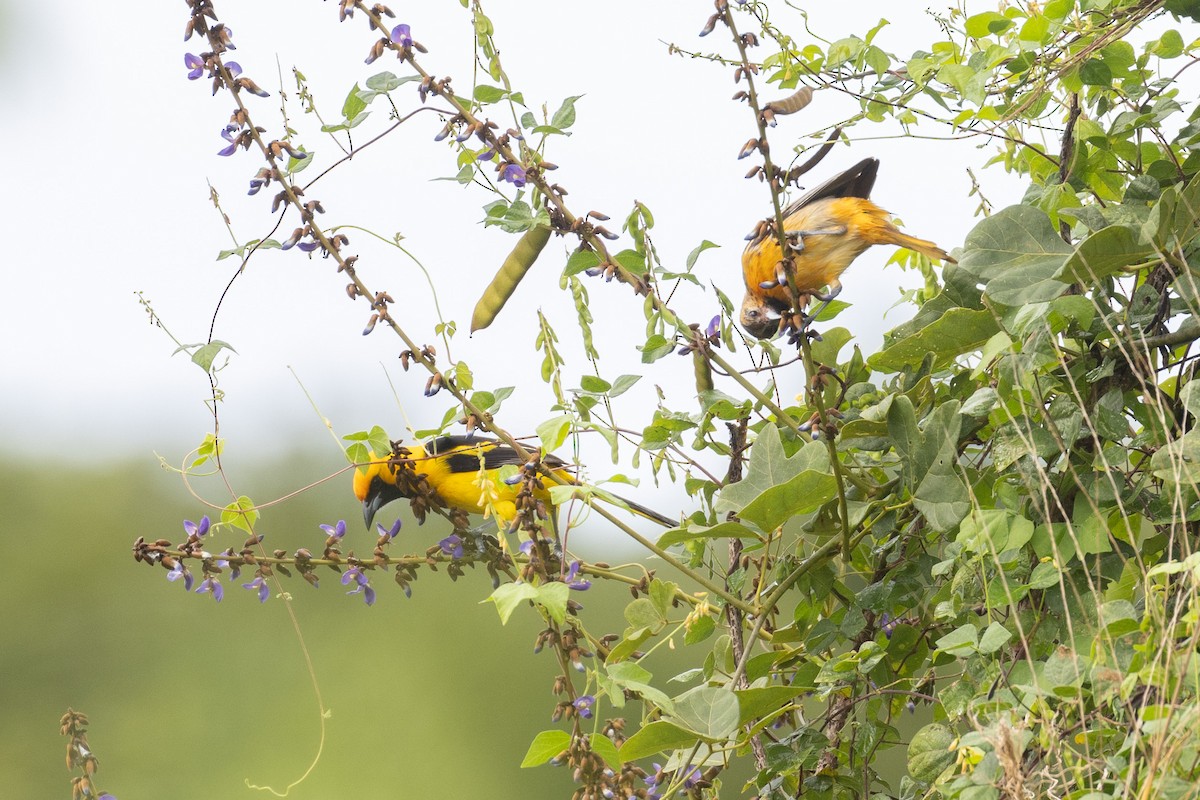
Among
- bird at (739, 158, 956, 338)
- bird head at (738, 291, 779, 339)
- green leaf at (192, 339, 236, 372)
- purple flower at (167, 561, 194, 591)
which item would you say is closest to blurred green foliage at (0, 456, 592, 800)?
bird head at (738, 291, 779, 339)

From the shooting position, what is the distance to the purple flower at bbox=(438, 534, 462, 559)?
1.34m

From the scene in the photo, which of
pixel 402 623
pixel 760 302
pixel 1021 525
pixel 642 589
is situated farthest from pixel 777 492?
pixel 402 623

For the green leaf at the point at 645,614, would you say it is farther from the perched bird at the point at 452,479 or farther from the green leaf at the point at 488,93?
the green leaf at the point at 488,93

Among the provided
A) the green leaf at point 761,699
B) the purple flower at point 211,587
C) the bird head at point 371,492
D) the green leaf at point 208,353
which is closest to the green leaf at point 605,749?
the green leaf at point 761,699

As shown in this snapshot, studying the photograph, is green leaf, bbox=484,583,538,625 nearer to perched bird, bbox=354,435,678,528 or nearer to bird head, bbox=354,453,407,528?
perched bird, bbox=354,435,678,528

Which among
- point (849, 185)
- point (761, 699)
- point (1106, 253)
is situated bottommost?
point (761, 699)

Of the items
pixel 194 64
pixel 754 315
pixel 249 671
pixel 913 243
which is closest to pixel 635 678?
pixel 194 64

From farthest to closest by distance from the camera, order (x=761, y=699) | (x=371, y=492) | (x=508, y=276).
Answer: (x=371, y=492) → (x=508, y=276) → (x=761, y=699)

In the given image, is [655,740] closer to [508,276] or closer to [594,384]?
[594,384]

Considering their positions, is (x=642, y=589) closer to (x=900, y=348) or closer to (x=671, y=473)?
(x=671, y=473)

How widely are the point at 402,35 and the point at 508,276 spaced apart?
0.34m

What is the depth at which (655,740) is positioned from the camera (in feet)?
3.48

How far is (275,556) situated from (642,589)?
0.45 m

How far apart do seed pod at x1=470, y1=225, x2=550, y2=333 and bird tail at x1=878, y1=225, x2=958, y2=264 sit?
0.66 metres
